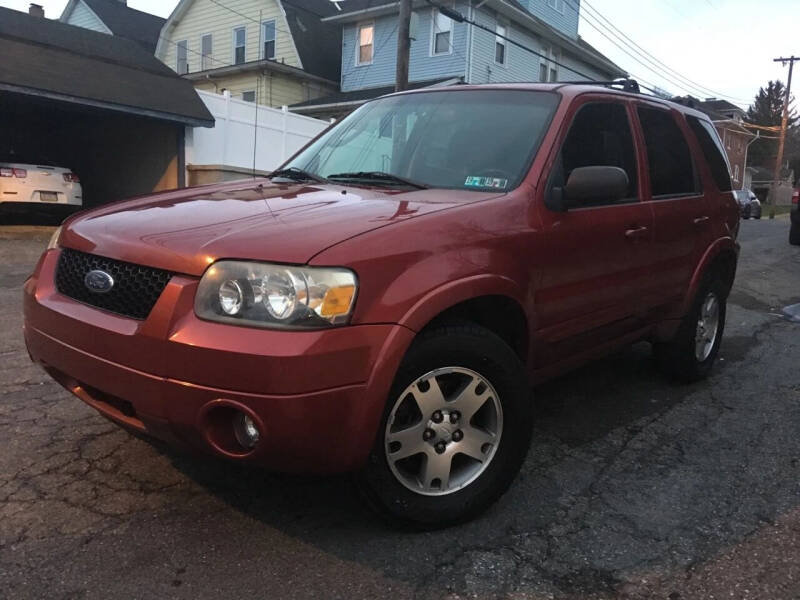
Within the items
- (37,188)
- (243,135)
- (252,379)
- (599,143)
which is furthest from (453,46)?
(252,379)

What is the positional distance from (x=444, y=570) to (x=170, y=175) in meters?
14.1

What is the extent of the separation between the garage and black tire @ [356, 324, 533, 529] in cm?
1140

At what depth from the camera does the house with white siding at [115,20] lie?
1166 inches

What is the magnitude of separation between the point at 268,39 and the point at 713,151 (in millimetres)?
24655

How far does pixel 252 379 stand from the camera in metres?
2.19

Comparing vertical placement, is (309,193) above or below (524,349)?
above

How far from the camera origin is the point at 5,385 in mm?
4281

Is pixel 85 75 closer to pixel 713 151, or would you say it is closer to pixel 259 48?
→ pixel 713 151

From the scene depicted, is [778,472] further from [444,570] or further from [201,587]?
[201,587]

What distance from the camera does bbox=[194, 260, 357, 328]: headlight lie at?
225 cm

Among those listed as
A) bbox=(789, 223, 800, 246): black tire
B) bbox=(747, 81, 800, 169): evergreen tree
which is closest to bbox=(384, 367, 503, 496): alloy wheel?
bbox=(789, 223, 800, 246): black tire

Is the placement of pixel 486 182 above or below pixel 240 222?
above

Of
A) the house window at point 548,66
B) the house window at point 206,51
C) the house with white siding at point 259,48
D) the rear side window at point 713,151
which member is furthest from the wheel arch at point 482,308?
the house window at point 206,51

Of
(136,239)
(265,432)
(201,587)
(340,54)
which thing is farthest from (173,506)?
→ (340,54)
